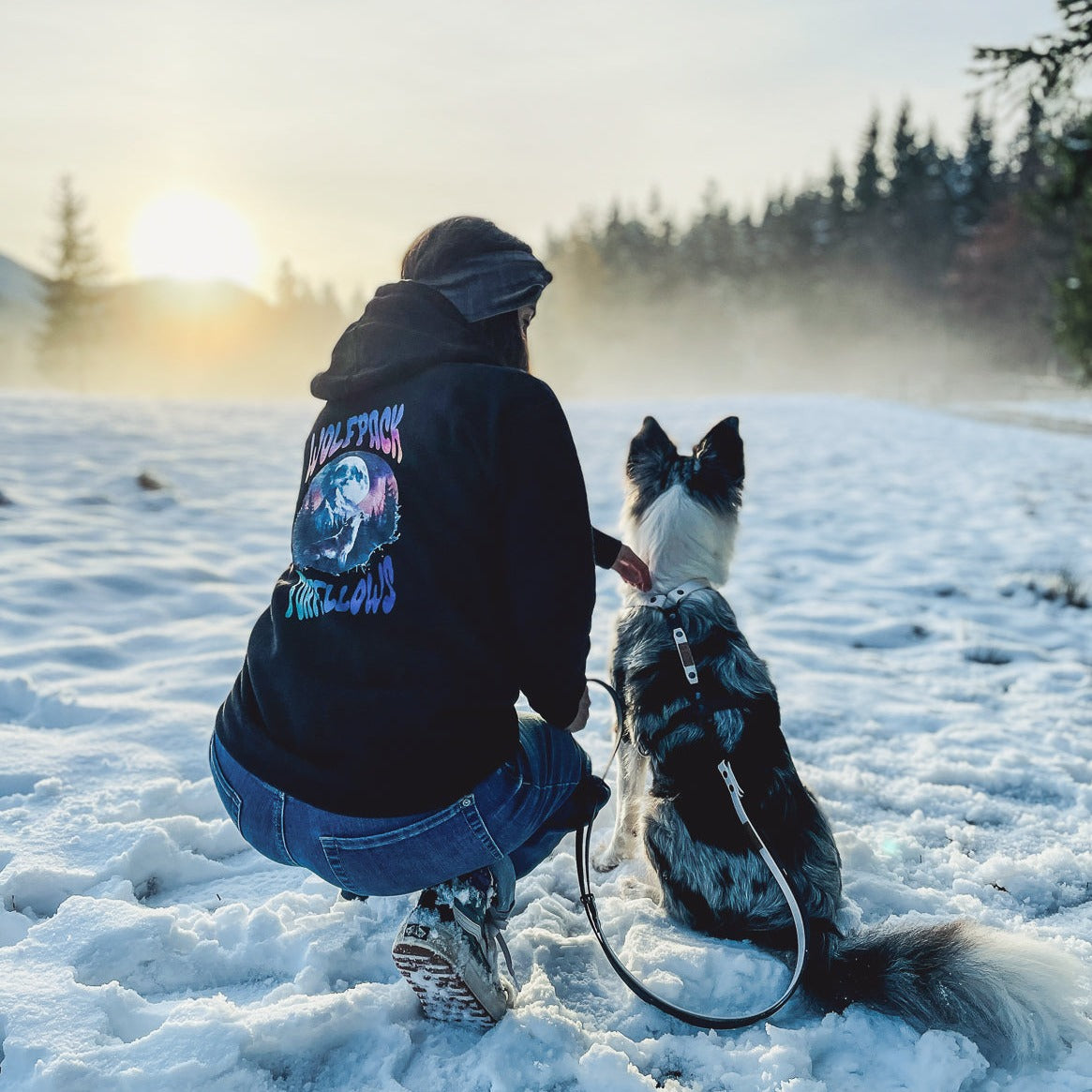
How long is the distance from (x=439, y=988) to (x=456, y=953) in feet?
0.42

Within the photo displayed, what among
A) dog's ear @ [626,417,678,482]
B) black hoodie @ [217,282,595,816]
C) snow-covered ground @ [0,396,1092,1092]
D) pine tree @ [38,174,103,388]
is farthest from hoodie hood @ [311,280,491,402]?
pine tree @ [38,174,103,388]

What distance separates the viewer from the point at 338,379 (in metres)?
2.21

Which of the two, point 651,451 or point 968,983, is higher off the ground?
point 651,451

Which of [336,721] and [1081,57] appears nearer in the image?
[336,721]

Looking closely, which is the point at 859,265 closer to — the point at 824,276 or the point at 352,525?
the point at 824,276

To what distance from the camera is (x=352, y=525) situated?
2.11 meters

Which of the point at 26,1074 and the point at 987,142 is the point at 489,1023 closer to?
the point at 26,1074

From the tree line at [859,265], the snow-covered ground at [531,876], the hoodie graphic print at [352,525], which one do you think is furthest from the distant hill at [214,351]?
the hoodie graphic print at [352,525]

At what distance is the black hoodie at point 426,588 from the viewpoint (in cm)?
202

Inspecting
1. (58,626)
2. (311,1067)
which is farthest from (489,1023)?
(58,626)

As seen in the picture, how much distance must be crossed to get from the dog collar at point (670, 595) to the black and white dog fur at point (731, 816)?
19 millimetres

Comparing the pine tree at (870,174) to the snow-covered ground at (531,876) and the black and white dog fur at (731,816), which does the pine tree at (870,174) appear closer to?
the snow-covered ground at (531,876)

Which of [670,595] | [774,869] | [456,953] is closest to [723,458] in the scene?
[670,595]

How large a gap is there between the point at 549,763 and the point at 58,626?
165 inches
